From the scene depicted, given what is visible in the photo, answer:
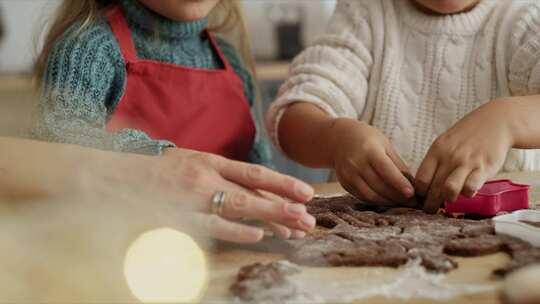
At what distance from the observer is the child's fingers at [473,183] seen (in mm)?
790

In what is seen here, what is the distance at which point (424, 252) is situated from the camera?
65 centimetres

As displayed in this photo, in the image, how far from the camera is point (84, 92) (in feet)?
3.43

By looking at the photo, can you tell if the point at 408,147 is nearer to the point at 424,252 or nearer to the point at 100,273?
the point at 424,252

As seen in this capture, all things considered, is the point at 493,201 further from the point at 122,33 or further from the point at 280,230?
the point at 122,33

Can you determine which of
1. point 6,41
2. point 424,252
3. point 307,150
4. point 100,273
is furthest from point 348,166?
point 6,41

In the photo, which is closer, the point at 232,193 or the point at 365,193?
the point at 232,193

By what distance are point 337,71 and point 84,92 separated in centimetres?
42

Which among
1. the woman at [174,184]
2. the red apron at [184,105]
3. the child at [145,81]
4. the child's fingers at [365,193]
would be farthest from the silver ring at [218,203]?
the red apron at [184,105]

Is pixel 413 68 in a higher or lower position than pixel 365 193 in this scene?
higher

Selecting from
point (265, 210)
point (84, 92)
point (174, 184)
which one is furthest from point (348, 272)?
point (84, 92)

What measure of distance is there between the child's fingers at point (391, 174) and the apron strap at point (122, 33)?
47cm

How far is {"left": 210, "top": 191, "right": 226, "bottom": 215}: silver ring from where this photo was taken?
701 mm

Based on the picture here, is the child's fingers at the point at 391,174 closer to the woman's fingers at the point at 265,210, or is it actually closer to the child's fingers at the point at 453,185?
the child's fingers at the point at 453,185

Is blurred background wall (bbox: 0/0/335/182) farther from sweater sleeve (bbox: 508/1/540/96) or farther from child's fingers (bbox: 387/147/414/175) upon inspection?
child's fingers (bbox: 387/147/414/175)
